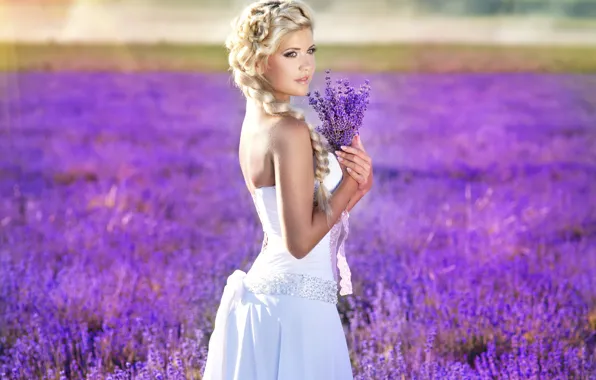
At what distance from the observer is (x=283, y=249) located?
2725 millimetres

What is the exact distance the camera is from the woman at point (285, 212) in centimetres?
257

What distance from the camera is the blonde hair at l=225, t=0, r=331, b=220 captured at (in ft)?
8.59

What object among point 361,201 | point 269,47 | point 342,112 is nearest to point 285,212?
point 342,112

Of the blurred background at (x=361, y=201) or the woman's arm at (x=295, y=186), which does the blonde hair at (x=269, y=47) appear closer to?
the woman's arm at (x=295, y=186)

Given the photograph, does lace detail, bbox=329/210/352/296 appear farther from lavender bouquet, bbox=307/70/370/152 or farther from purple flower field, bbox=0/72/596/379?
purple flower field, bbox=0/72/596/379

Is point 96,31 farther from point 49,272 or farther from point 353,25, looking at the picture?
point 49,272

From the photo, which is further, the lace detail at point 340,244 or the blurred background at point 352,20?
the blurred background at point 352,20

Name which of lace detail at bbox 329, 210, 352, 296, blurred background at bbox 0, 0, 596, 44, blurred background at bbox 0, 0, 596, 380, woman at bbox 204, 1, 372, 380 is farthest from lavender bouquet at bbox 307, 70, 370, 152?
blurred background at bbox 0, 0, 596, 44

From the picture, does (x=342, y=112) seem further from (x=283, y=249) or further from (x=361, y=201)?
(x=361, y=201)

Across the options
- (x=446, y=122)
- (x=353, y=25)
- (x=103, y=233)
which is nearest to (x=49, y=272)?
(x=103, y=233)

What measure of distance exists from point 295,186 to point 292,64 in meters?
0.33

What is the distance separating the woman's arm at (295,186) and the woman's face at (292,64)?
0.12 metres

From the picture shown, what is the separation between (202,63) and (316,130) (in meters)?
9.06

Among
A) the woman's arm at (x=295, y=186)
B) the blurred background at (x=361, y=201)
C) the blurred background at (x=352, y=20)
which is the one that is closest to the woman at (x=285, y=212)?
the woman's arm at (x=295, y=186)
